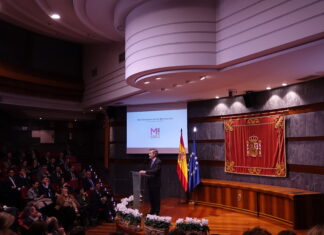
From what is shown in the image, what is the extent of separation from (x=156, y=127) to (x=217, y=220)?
4111mm

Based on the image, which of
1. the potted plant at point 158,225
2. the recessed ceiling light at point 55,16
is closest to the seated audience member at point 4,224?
the potted plant at point 158,225

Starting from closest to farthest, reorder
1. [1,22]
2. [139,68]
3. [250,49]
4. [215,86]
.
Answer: [250,49] < [139,68] < [215,86] < [1,22]

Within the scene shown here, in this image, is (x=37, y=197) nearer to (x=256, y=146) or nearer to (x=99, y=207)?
(x=99, y=207)

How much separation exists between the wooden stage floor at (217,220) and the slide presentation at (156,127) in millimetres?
1838

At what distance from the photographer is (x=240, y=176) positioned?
9.05 meters

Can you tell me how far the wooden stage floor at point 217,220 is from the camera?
22.1ft

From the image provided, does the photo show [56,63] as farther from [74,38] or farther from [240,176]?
[240,176]

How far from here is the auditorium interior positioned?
5781mm

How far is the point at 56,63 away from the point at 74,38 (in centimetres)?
154

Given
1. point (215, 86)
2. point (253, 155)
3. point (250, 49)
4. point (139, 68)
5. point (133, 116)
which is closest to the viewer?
point (250, 49)

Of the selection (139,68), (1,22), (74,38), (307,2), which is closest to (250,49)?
(307,2)

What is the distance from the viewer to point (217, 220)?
7578mm

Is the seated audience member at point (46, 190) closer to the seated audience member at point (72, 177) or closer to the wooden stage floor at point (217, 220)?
the wooden stage floor at point (217, 220)

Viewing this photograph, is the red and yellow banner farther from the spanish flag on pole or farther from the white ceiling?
the spanish flag on pole
